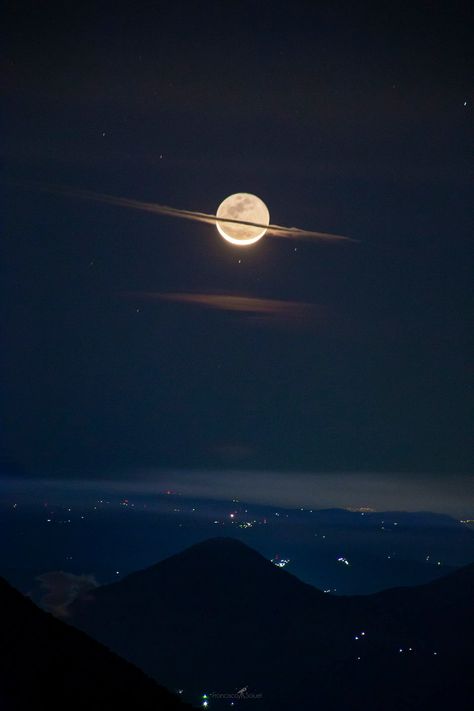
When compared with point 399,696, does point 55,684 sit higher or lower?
higher

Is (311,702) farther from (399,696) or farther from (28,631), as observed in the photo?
(28,631)

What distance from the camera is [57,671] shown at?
43.3 metres

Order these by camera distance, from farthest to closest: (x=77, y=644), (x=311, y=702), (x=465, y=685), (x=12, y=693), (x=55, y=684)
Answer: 1. (x=311, y=702)
2. (x=465, y=685)
3. (x=77, y=644)
4. (x=55, y=684)
5. (x=12, y=693)

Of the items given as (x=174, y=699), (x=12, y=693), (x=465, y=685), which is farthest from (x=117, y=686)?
(x=465, y=685)

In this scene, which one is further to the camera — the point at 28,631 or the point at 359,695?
the point at 359,695

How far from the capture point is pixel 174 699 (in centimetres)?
4653

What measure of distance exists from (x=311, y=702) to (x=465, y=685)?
130ft

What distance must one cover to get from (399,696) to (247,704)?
38.2 meters


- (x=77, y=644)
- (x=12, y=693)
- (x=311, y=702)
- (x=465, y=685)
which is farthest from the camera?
(x=311, y=702)

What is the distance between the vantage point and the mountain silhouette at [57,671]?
1570 inches

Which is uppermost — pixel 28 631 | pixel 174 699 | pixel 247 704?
pixel 28 631

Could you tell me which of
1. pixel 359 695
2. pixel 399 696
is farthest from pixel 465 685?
pixel 359 695

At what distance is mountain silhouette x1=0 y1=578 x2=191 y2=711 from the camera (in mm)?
39875

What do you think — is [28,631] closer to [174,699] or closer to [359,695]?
[174,699]
